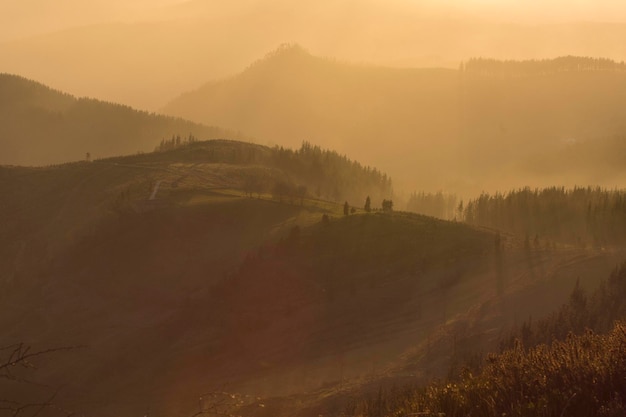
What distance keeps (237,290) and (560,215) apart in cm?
4816

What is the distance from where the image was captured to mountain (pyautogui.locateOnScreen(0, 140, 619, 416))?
157 feet

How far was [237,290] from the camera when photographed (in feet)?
220

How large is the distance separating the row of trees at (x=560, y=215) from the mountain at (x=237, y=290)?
1696 centimetres

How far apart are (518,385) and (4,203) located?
10191 cm

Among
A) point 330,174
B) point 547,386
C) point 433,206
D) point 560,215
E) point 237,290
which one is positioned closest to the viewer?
point 547,386

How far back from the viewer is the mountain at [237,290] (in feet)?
157

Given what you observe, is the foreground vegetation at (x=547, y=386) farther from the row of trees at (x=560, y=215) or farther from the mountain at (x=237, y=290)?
the row of trees at (x=560, y=215)

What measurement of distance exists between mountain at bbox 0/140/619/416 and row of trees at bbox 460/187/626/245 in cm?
1696

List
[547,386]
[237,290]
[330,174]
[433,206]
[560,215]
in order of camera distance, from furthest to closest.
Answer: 1. [433,206]
2. [330,174]
3. [560,215]
4. [237,290]
5. [547,386]

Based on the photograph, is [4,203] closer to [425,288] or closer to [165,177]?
[165,177]

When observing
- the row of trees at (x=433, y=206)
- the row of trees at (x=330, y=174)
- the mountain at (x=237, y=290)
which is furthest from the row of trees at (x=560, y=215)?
the row of trees at (x=330, y=174)

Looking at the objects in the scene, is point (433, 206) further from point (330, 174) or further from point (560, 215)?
point (560, 215)

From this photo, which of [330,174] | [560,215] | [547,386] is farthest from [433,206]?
[547,386]

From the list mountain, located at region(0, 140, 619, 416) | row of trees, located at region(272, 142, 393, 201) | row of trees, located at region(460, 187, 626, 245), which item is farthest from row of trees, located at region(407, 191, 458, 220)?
mountain, located at region(0, 140, 619, 416)
